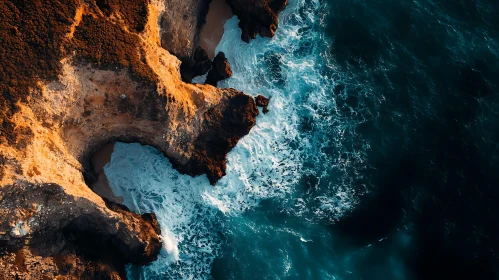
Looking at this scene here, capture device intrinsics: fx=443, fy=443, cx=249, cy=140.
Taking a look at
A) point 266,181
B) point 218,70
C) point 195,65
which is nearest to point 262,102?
point 218,70

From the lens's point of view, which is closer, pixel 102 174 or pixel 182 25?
pixel 102 174

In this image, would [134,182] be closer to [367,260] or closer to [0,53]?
[0,53]

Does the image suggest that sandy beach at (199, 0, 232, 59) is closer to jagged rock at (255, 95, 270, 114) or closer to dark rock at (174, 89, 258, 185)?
dark rock at (174, 89, 258, 185)

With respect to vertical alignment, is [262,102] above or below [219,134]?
above

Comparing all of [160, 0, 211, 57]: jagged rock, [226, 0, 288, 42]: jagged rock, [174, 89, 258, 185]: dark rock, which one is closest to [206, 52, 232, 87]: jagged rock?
[174, 89, 258, 185]: dark rock

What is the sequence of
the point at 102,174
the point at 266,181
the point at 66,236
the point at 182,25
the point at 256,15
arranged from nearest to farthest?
the point at 66,236 → the point at 102,174 → the point at 182,25 → the point at 266,181 → the point at 256,15

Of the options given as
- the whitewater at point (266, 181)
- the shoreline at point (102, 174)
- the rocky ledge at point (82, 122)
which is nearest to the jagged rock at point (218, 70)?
the whitewater at point (266, 181)

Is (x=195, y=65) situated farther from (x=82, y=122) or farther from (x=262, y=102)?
(x=82, y=122)

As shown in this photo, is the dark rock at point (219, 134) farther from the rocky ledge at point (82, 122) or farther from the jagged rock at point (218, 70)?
the jagged rock at point (218, 70)
